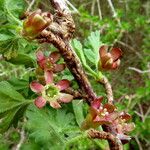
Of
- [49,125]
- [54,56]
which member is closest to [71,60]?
[54,56]

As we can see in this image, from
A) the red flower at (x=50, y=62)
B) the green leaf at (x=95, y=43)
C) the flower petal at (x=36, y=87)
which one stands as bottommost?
the green leaf at (x=95, y=43)

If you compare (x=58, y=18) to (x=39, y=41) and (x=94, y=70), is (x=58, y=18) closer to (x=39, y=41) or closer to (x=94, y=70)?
(x=39, y=41)

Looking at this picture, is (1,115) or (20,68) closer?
(1,115)

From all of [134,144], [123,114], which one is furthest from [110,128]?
[134,144]

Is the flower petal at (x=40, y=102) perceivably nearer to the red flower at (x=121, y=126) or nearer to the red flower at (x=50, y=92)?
the red flower at (x=50, y=92)

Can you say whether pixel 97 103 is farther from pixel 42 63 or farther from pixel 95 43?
pixel 95 43

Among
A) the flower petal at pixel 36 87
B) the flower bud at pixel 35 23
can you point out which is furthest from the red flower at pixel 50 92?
the flower bud at pixel 35 23

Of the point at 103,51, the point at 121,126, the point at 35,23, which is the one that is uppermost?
the point at 35,23
